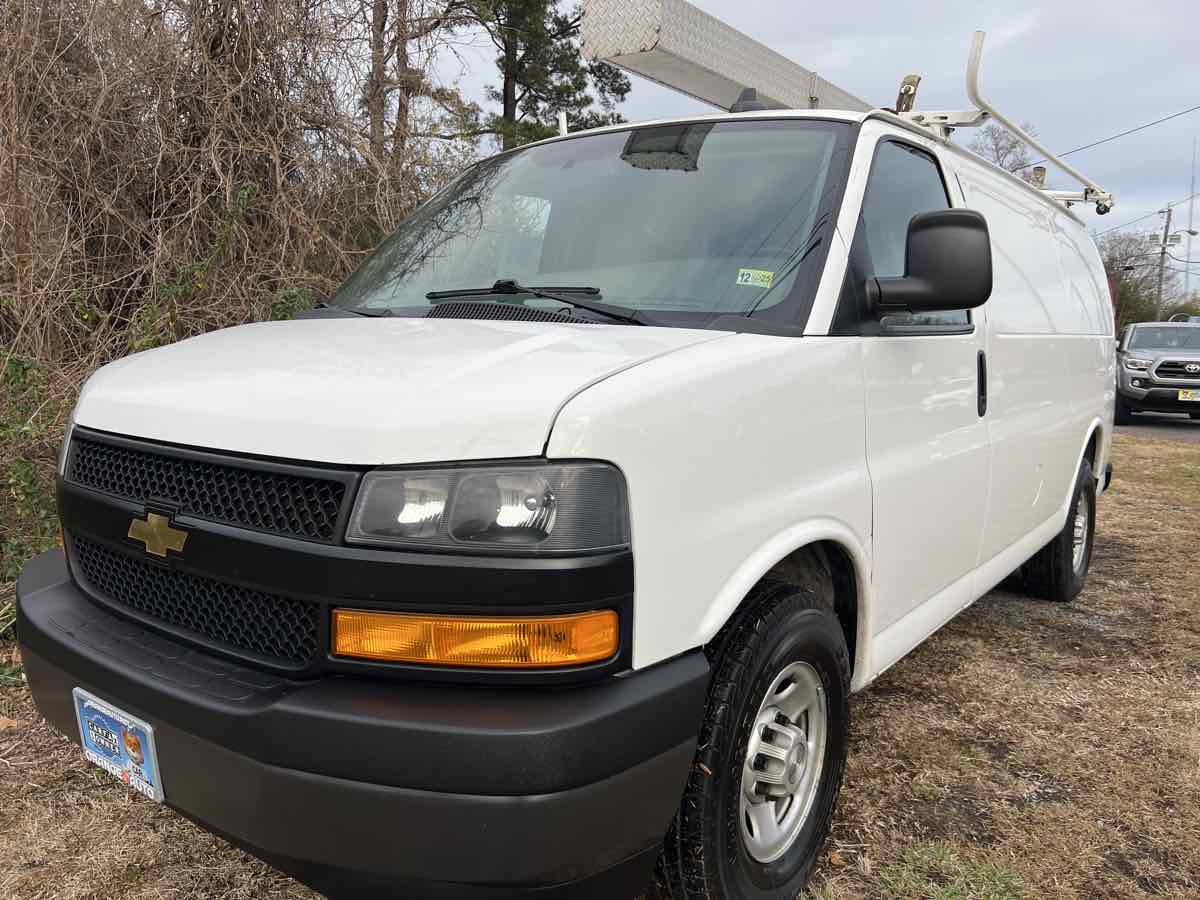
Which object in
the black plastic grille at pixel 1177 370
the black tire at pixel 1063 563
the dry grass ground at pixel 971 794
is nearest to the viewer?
the dry grass ground at pixel 971 794

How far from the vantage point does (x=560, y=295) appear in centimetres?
243

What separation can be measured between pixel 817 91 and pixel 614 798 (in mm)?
3192

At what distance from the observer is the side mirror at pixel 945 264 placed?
2352mm

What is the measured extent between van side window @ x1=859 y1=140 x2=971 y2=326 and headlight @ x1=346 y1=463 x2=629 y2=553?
1.36 meters

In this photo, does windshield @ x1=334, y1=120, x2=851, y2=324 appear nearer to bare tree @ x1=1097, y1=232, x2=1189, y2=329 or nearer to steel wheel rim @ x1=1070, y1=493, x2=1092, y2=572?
steel wheel rim @ x1=1070, y1=493, x2=1092, y2=572

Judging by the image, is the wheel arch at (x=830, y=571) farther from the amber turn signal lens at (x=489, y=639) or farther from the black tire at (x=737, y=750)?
the amber turn signal lens at (x=489, y=639)

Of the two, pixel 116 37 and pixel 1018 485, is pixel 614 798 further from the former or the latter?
pixel 116 37

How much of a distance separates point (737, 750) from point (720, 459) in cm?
64

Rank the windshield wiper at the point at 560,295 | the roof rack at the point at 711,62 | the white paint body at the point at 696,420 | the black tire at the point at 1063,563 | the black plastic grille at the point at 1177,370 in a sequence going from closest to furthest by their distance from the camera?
the white paint body at the point at 696,420
the windshield wiper at the point at 560,295
the roof rack at the point at 711,62
the black tire at the point at 1063,563
the black plastic grille at the point at 1177,370

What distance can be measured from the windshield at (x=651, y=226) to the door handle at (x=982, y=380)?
0.99 meters

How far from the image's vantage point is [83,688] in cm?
198

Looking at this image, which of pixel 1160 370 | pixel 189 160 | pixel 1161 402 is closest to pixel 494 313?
pixel 189 160

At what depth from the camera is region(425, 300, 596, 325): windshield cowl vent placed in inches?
90.1

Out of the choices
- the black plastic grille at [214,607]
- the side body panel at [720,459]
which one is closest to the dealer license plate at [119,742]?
the black plastic grille at [214,607]
